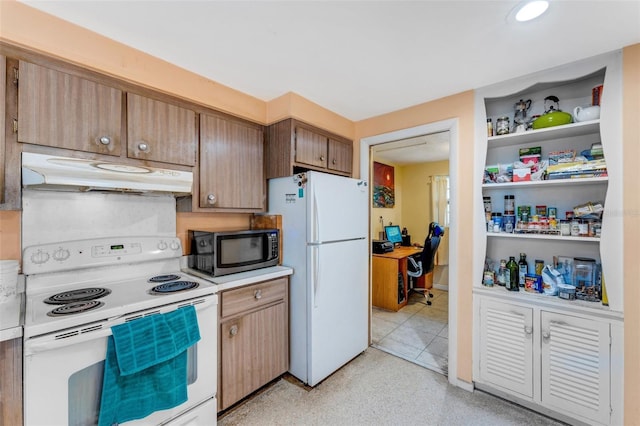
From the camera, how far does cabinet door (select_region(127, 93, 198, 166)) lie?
162 cm

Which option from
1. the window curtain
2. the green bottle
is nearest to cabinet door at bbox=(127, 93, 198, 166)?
the green bottle

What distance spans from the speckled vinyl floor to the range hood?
5.20 feet

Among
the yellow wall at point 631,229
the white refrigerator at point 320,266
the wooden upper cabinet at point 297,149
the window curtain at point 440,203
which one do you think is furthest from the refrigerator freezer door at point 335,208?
the window curtain at point 440,203

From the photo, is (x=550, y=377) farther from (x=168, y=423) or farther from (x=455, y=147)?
(x=168, y=423)

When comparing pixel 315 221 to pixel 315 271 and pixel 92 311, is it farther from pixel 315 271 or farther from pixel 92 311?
pixel 92 311

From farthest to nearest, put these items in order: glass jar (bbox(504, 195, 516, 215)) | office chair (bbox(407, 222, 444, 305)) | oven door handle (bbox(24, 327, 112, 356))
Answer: office chair (bbox(407, 222, 444, 305)) → glass jar (bbox(504, 195, 516, 215)) → oven door handle (bbox(24, 327, 112, 356))

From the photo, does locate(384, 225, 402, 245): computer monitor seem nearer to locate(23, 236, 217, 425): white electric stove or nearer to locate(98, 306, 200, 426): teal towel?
locate(23, 236, 217, 425): white electric stove

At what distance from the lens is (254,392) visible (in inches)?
79.8

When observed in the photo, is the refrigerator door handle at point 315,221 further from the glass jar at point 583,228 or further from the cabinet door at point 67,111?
the glass jar at point 583,228

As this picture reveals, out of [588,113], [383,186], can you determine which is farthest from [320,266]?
[383,186]

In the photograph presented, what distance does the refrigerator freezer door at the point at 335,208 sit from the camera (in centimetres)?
208

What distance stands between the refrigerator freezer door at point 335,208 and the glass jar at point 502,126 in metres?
1.14

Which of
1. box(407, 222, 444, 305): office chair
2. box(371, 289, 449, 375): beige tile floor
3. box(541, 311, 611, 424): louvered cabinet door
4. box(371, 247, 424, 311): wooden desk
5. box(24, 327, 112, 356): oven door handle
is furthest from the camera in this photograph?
box(407, 222, 444, 305): office chair

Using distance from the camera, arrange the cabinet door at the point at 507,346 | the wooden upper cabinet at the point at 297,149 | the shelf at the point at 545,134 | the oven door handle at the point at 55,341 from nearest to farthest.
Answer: the oven door handle at the point at 55,341 < the shelf at the point at 545,134 < the cabinet door at the point at 507,346 < the wooden upper cabinet at the point at 297,149
